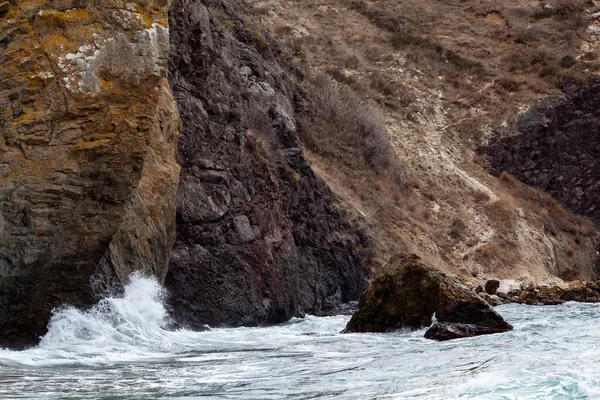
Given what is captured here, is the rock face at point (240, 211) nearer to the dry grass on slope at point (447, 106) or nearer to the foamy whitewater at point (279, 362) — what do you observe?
the foamy whitewater at point (279, 362)

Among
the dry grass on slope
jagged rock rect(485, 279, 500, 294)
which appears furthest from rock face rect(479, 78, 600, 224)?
jagged rock rect(485, 279, 500, 294)

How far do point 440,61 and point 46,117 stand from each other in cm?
3848

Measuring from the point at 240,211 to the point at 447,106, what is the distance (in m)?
26.9

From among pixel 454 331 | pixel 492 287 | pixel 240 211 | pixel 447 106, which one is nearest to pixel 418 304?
pixel 454 331

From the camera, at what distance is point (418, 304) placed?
16.3 metres

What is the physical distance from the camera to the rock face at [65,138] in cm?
1235

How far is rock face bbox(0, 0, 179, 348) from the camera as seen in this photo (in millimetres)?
12352

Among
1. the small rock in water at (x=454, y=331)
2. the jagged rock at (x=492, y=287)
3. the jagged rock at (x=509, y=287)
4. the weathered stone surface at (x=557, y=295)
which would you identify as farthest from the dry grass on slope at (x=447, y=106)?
the small rock in water at (x=454, y=331)

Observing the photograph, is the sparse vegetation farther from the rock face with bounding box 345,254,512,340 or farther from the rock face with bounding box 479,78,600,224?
the rock face with bounding box 345,254,512,340

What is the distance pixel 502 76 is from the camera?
46.3 metres

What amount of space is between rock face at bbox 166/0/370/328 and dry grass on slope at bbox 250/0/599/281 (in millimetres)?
4184

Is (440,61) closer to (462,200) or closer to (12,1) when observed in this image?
(462,200)

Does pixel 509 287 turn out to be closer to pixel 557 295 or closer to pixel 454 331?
pixel 557 295

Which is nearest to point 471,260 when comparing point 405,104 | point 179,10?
point 405,104
